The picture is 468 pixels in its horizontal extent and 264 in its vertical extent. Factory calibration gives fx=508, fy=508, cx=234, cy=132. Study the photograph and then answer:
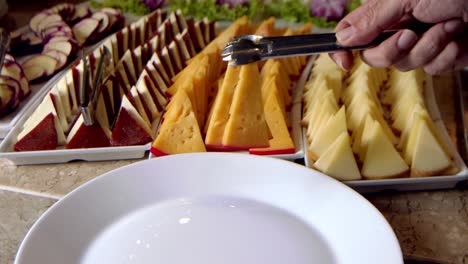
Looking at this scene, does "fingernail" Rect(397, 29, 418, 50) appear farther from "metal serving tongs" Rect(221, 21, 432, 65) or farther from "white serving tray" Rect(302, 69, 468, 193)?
"white serving tray" Rect(302, 69, 468, 193)

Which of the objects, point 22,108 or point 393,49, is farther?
point 22,108

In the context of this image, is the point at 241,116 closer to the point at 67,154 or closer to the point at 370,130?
the point at 370,130

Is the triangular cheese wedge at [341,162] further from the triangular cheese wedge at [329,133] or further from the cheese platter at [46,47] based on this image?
the cheese platter at [46,47]

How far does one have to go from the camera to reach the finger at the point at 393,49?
1.10m

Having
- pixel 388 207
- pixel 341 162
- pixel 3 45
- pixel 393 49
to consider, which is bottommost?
pixel 388 207

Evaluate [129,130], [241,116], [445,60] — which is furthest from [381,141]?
[129,130]

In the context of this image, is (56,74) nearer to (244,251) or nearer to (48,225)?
(48,225)

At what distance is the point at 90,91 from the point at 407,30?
929 mm

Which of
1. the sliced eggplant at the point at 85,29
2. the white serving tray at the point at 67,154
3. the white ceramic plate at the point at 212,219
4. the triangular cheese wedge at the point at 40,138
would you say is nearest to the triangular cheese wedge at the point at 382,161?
the white ceramic plate at the point at 212,219

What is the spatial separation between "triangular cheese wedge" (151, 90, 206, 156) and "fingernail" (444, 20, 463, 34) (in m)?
0.65

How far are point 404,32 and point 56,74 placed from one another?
1246 millimetres

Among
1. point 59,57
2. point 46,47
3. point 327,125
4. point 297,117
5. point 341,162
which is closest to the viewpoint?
point 341,162

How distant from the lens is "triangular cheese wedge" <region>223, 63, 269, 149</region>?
52.1 inches

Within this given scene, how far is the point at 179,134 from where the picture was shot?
136 cm
